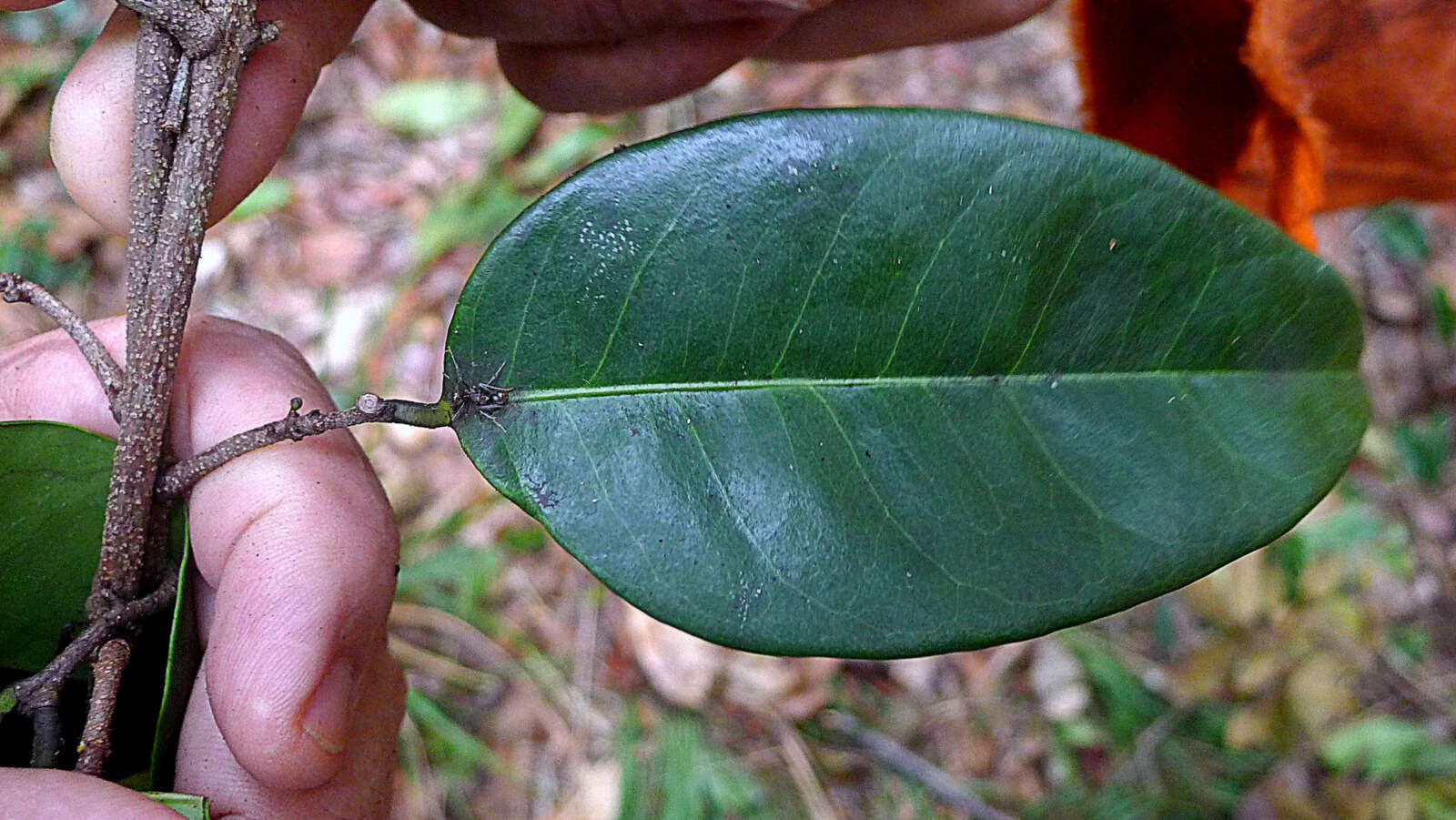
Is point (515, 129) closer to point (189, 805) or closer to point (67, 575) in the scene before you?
point (67, 575)

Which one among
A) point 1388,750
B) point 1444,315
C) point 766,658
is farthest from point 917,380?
point 1444,315

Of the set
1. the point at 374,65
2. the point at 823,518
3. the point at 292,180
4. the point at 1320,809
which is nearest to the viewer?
the point at 823,518

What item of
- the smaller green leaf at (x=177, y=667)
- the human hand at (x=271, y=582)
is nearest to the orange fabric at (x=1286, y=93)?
the human hand at (x=271, y=582)

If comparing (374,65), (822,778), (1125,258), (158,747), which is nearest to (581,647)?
(822,778)

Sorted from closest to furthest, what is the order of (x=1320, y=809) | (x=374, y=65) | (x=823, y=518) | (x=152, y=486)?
(x=823, y=518) < (x=152, y=486) < (x=1320, y=809) < (x=374, y=65)

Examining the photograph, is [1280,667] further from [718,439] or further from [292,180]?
[292,180]

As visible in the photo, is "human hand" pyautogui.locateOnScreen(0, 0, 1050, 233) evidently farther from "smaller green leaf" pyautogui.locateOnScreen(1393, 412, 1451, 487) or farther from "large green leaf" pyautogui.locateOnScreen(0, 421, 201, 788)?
"smaller green leaf" pyautogui.locateOnScreen(1393, 412, 1451, 487)

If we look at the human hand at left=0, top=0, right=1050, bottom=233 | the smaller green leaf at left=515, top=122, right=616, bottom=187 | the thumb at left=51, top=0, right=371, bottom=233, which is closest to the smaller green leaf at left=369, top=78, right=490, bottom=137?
the smaller green leaf at left=515, top=122, right=616, bottom=187

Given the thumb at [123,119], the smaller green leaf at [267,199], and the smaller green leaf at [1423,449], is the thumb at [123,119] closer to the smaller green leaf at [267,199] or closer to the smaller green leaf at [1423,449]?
the smaller green leaf at [267,199]
